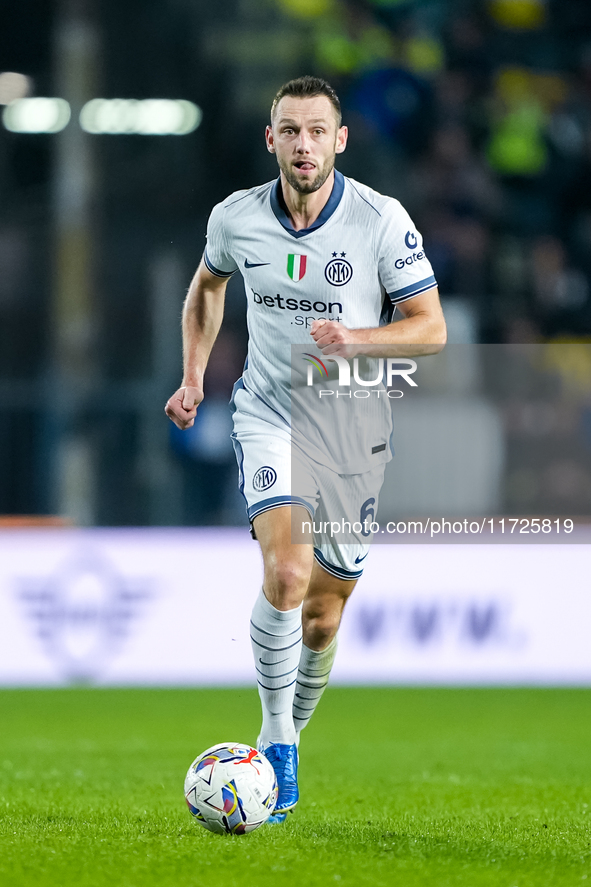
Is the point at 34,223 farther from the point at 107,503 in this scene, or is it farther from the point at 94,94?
the point at 107,503

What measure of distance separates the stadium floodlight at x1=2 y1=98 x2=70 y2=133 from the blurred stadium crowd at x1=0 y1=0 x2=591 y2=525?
0.28 ft

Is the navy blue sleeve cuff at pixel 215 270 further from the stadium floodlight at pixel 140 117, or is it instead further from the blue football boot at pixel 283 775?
the stadium floodlight at pixel 140 117

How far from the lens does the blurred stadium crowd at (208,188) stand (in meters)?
9.89

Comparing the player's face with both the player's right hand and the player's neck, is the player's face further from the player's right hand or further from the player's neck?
the player's right hand

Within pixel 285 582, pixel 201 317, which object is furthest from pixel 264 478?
pixel 201 317

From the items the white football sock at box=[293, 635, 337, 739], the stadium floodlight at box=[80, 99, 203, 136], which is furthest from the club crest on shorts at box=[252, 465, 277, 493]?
the stadium floodlight at box=[80, 99, 203, 136]

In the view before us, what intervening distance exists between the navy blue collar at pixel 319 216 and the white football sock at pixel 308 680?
5.01 ft

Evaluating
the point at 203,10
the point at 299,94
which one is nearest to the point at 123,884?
the point at 299,94

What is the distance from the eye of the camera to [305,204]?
4.65 m

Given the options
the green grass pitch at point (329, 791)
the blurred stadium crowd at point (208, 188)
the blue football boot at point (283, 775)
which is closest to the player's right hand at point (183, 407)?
the blue football boot at point (283, 775)

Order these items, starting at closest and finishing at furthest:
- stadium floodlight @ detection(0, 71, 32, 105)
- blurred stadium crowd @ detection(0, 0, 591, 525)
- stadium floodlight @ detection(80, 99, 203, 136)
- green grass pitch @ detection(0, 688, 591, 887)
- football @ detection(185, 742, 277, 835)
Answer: green grass pitch @ detection(0, 688, 591, 887) < football @ detection(185, 742, 277, 835) < blurred stadium crowd @ detection(0, 0, 591, 525) < stadium floodlight @ detection(80, 99, 203, 136) < stadium floodlight @ detection(0, 71, 32, 105)

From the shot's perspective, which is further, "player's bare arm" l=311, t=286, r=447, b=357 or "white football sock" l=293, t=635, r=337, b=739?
"white football sock" l=293, t=635, r=337, b=739

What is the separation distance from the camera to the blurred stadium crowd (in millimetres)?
9891
